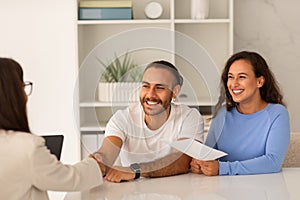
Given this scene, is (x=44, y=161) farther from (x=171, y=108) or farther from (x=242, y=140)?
(x=242, y=140)

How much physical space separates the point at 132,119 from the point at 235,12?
1.81 meters

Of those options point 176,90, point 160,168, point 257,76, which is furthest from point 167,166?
point 257,76

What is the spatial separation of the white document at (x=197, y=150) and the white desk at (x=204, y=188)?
0.23 ft

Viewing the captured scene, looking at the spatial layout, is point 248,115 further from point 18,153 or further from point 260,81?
point 18,153

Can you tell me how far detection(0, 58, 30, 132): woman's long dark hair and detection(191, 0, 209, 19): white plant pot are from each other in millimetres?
2023

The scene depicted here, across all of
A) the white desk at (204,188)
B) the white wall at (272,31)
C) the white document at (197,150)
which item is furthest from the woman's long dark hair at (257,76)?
the white wall at (272,31)

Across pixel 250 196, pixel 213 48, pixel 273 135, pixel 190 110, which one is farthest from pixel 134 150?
pixel 213 48

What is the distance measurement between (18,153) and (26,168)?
4 centimetres

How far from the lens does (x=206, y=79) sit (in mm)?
1979

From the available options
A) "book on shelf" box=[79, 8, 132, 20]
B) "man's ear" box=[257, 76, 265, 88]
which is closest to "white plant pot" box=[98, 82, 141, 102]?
"man's ear" box=[257, 76, 265, 88]

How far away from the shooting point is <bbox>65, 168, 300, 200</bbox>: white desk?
5.85 feet

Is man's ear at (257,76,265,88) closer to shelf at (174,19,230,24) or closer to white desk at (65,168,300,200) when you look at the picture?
white desk at (65,168,300,200)

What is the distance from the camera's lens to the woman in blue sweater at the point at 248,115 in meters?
2.16

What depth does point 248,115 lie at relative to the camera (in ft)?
7.40
